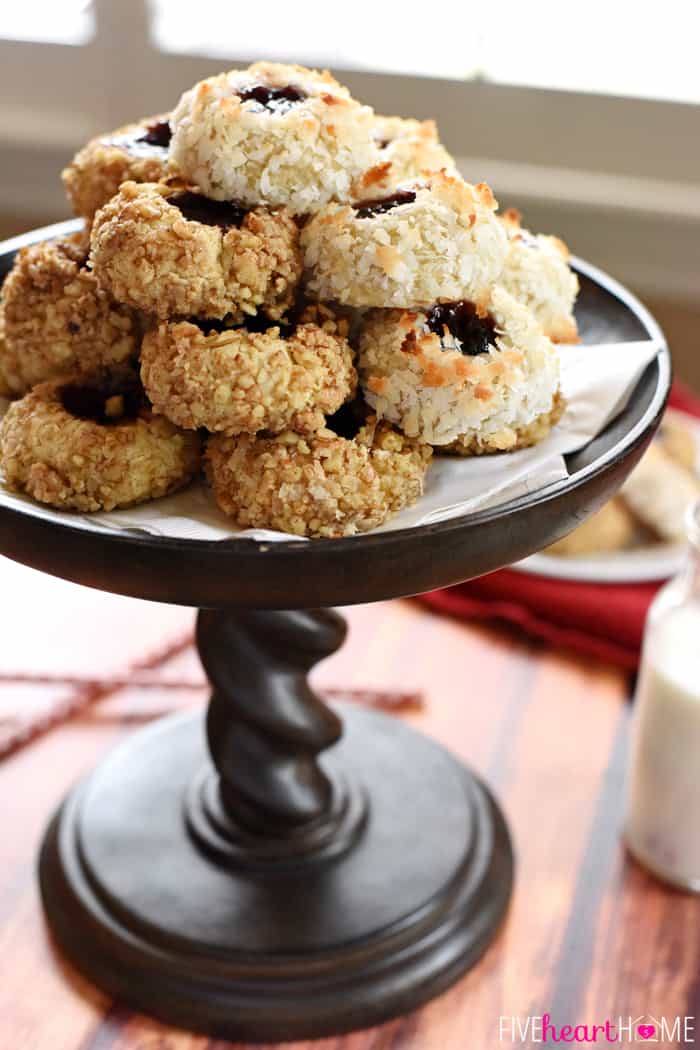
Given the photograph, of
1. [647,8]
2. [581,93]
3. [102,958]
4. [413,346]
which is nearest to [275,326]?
[413,346]

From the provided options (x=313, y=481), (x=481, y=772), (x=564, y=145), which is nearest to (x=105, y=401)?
(x=313, y=481)

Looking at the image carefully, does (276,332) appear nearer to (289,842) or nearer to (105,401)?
(105,401)

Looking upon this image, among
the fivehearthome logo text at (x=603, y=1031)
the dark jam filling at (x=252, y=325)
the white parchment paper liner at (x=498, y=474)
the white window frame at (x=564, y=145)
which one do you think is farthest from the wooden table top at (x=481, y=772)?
the white window frame at (x=564, y=145)

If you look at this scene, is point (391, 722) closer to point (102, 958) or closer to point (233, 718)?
point (233, 718)

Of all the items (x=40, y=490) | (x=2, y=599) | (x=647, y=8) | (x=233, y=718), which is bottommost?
(x=2, y=599)

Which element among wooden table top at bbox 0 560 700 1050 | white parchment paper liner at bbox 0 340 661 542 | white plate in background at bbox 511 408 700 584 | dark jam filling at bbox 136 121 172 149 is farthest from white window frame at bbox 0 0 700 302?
dark jam filling at bbox 136 121 172 149
